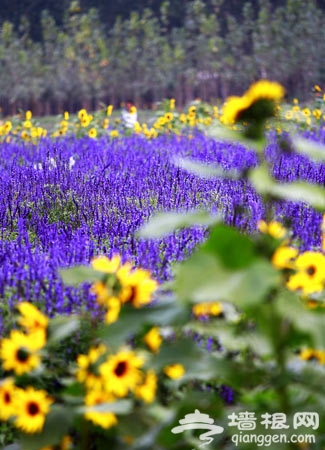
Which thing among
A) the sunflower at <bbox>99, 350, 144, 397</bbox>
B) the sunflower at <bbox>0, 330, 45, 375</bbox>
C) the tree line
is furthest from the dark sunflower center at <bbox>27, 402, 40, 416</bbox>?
the tree line

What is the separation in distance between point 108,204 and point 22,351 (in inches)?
109

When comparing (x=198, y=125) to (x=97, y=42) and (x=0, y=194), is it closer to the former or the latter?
(x=0, y=194)

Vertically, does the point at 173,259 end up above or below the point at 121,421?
above

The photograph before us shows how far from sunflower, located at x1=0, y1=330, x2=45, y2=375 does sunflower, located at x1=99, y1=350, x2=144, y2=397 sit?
0.20m

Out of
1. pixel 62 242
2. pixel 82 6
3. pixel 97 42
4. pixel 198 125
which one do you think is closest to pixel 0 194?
pixel 62 242

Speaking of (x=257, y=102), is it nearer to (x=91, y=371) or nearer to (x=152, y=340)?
(x=152, y=340)

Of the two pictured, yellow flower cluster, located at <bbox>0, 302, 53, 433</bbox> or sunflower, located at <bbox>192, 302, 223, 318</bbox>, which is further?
sunflower, located at <bbox>192, 302, 223, 318</bbox>

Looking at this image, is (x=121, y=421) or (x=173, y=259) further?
(x=173, y=259)

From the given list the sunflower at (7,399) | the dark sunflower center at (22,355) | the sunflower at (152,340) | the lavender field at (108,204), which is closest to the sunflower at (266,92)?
the lavender field at (108,204)

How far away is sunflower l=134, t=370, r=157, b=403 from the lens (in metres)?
2.14

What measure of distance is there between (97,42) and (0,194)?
1316cm

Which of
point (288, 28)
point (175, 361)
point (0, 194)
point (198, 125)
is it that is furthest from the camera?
point (288, 28)

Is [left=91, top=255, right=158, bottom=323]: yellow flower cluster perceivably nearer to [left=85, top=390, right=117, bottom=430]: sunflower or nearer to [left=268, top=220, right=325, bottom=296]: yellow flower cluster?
[left=85, top=390, right=117, bottom=430]: sunflower

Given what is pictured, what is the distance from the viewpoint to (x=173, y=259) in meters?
3.52
